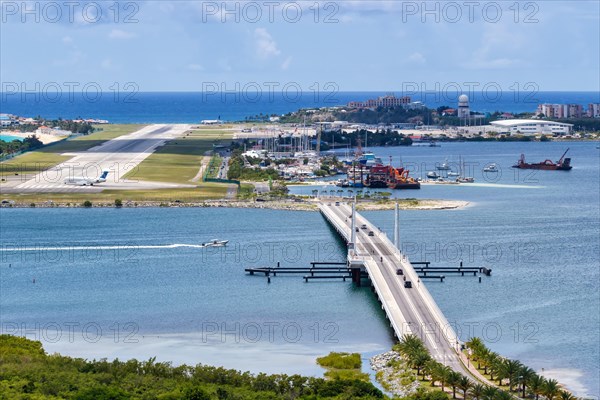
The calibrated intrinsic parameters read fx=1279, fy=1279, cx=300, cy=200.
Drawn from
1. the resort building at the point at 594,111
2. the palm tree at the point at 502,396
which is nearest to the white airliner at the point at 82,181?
the palm tree at the point at 502,396

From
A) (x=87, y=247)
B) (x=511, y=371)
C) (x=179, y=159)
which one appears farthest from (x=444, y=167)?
(x=511, y=371)

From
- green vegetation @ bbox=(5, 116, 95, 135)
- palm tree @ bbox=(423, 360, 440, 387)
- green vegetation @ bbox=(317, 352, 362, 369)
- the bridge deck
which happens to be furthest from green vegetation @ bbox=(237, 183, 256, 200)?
green vegetation @ bbox=(5, 116, 95, 135)

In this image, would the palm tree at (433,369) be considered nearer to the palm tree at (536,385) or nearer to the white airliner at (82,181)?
the palm tree at (536,385)

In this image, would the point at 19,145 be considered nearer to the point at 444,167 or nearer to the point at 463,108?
the point at 444,167

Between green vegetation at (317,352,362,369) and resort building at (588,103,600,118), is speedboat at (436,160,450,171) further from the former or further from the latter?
A: resort building at (588,103,600,118)

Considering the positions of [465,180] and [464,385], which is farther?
[465,180]

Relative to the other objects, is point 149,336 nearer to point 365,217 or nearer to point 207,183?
point 365,217
